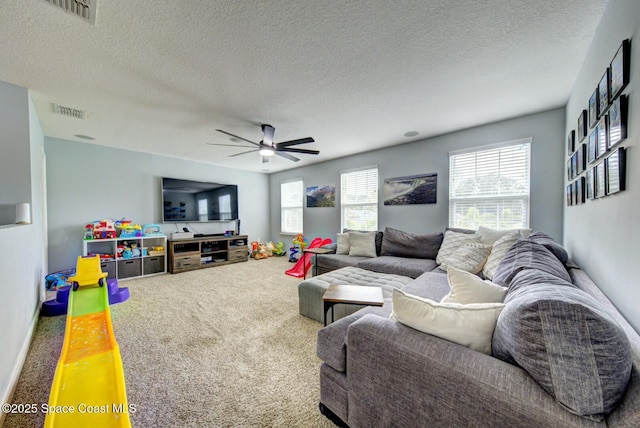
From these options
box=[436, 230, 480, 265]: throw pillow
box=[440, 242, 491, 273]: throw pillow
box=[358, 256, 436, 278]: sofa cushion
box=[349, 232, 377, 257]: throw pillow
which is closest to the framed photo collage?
box=[440, 242, 491, 273]: throw pillow

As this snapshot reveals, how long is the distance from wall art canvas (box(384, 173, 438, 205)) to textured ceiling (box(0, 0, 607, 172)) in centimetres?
102

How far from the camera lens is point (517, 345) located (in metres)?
0.80

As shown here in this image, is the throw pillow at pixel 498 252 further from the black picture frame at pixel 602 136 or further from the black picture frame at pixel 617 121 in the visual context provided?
the black picture frame at pixel 617 121

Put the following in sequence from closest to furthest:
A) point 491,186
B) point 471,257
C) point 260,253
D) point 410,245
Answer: point 471,257, point 491,186, point 410,245, point 260,253

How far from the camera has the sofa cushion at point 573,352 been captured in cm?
64

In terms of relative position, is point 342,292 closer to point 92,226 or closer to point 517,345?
point 517,345

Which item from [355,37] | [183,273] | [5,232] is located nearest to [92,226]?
[183,273]

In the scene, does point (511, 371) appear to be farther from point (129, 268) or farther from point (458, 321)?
point (129, 268)

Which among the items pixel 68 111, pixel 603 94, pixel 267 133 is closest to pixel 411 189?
pixel 267 133

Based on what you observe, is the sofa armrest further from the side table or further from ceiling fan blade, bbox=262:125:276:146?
ceiling fan blade, bbox=262:125:276:146

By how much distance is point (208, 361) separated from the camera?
1.87 m

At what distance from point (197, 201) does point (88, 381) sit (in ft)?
14.8

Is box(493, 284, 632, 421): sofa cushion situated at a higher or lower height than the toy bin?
higher

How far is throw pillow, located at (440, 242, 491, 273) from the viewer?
8.41 feet
